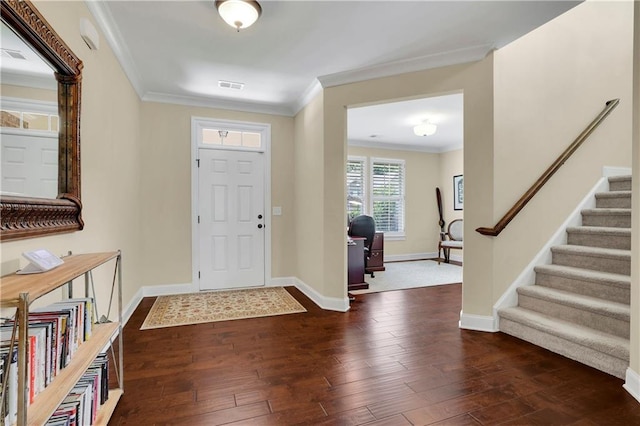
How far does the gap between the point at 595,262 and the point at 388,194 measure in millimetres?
4184

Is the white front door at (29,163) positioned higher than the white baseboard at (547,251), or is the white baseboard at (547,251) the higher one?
the white front door at (29,163)

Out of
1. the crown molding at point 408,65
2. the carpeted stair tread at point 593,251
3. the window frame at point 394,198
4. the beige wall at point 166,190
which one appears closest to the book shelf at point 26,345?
the beige wall at point 166,190

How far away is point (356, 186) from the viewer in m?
6.48

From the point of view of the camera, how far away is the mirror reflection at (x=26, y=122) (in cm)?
124

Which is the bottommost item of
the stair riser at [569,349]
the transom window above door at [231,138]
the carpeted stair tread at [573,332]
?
the stair riser at [569,349]

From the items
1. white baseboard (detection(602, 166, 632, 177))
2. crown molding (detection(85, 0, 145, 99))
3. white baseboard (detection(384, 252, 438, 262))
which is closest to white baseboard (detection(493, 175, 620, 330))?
white baseboard (detection(602, 166, 632, 177))

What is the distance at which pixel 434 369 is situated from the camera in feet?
7.11

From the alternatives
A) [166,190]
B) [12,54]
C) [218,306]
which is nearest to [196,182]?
[166,190]

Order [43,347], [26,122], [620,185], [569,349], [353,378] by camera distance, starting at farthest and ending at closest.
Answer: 1. [620,185]
2. [569,349]
3. [353,378]
4. [26,122]
5. [43,347]

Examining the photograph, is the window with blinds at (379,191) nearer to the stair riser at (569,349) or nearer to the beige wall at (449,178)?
the beige wall at (449,178)

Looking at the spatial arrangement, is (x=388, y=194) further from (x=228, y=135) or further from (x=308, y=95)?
(x=228, y=135)

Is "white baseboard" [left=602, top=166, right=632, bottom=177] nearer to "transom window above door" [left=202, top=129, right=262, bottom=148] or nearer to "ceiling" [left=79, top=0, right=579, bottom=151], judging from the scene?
"ceiling" [left=79, top=0, right=579, bottom=151]

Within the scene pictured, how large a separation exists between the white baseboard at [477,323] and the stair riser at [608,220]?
1.53 meters

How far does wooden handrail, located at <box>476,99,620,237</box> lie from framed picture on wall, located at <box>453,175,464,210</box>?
3.30 metres
